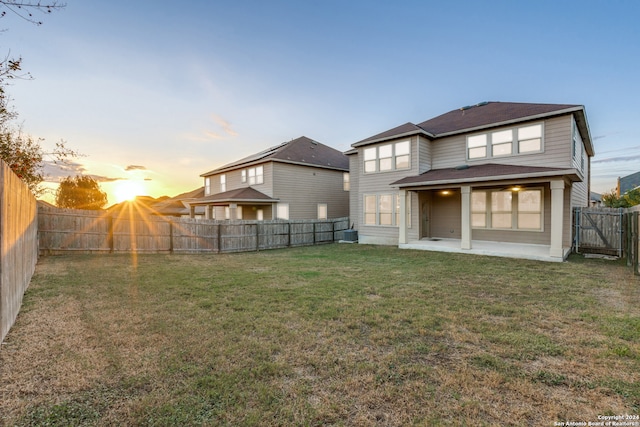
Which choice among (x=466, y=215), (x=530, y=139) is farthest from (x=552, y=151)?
(x=466, y=215)

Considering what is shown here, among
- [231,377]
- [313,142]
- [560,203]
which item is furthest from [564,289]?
[313,142]

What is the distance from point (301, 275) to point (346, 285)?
1.62m

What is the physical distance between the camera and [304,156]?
21141 mm

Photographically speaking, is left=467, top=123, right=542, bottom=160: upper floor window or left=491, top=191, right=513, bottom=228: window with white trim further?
left=491, top=191, right=513, bottom=228: window with white trim

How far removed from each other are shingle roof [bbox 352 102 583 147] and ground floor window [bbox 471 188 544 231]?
120 inches

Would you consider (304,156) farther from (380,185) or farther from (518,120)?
(518,120)

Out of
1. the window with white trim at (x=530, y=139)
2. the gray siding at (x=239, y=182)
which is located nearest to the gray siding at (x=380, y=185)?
the window with white trim at (x=530, y=139)

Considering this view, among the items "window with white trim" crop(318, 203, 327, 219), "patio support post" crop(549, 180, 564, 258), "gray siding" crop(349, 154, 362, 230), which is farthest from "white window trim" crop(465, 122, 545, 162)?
"window with white trim" crop(318, 203, 327, 219)

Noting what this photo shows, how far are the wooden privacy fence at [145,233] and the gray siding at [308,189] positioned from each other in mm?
5418

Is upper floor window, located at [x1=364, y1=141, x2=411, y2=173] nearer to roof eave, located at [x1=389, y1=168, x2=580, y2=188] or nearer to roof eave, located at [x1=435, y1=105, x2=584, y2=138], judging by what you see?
roof eave, located at [x1=435, y1=105, x2=584, y2=138]

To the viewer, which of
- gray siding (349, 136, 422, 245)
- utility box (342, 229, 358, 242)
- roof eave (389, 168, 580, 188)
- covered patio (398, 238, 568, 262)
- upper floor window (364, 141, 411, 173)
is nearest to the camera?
roof eave (389, 168, 580, 188)

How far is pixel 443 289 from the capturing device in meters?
6.20

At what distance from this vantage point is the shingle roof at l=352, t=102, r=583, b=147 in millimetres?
11086

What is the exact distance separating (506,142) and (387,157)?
529cm
